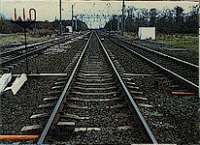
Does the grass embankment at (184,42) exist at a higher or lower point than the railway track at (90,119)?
lower

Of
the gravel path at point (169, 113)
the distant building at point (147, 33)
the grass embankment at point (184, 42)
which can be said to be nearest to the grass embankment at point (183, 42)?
the grass embankment at point (184, 42)

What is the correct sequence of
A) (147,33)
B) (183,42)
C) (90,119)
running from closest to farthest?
1. (90,119)
2. (183,42)
3. (147,33)

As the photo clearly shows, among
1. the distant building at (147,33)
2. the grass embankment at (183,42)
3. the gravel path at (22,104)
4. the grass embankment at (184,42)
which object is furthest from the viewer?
the distant building at (147,33)

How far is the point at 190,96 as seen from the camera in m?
8.95

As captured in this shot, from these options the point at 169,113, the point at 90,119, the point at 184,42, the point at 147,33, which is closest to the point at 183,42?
the point at 184,42

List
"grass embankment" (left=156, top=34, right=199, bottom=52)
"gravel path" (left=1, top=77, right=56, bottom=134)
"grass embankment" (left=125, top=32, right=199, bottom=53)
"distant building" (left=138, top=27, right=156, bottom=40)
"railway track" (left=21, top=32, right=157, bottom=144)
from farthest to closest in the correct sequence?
"distant building" (left=138, top=27, right=156, bottom=40) < "grass embankment" (left=156, top=34, right=199, bottom=52) < "grass embankment" (left=125, top=32, right=199, bottom=53) < "gravel path" (left=1, top=77, right=56, bottom=134) < "railway track" (left=21, top=32, right=157, bottom=144)

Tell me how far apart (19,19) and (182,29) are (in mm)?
51350

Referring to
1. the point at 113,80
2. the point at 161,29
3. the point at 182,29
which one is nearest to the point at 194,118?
the point at 113,80

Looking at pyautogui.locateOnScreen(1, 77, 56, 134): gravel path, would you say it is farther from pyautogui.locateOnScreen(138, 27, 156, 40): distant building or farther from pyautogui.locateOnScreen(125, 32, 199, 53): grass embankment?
pyautogui.locateOnScreen(138, 27, 156, 40): distant building

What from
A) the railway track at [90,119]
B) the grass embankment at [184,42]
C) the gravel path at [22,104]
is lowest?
the grass embankment at [184,42]

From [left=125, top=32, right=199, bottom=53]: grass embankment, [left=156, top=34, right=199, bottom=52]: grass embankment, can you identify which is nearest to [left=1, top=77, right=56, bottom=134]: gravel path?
[left=125, top=32, right=199, bottom=53]: grass embankment

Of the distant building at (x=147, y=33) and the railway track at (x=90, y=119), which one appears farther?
the distant building at (x=147, y=33)

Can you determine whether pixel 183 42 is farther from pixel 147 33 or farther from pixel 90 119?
pixel 90 119

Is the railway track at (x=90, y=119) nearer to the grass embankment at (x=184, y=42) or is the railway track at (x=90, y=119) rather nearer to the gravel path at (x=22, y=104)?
the gravel path at (x=22, y=104)
